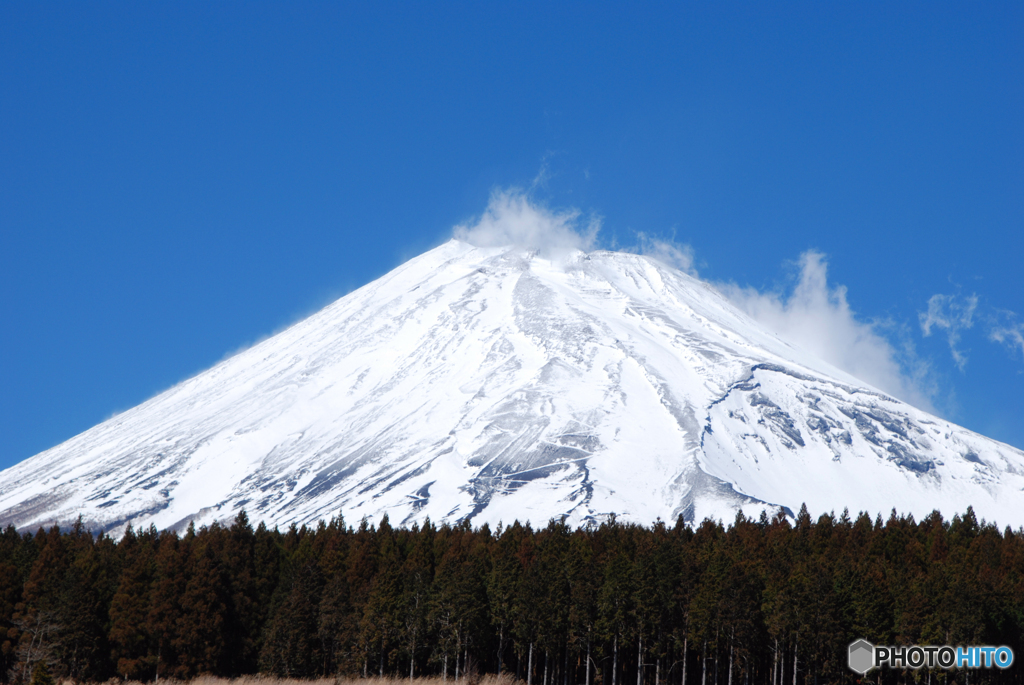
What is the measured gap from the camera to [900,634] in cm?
6512

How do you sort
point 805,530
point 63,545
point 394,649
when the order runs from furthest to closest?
point 805,530 < point 63,545 < point 394,649

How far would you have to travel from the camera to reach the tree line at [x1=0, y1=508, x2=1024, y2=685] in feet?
218

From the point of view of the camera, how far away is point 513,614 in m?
72.8

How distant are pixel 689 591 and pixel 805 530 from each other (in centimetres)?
2884

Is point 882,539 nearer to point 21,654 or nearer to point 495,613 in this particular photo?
point 495,613

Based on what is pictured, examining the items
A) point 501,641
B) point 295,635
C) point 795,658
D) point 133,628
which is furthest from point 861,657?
point 133,628

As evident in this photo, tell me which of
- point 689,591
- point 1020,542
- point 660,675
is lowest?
point 660,675

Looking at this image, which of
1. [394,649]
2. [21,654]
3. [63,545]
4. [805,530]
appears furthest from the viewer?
[805,530]

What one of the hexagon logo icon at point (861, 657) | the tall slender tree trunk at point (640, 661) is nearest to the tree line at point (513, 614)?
the tall slender tree trunk at point (640, 661)

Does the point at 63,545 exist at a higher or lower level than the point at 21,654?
higher

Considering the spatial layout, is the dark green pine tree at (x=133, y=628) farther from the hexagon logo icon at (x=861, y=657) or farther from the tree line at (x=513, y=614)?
the hexagon logo icon at (x=861, y=657)

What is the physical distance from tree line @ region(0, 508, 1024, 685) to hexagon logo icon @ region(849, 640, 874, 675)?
87 cm

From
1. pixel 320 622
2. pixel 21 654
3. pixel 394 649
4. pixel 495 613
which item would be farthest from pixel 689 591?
pixel 21 654

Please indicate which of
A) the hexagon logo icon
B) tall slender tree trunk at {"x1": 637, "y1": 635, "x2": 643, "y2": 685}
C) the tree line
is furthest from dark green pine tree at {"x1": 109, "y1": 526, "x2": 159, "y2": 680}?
the hexagon logo icon
